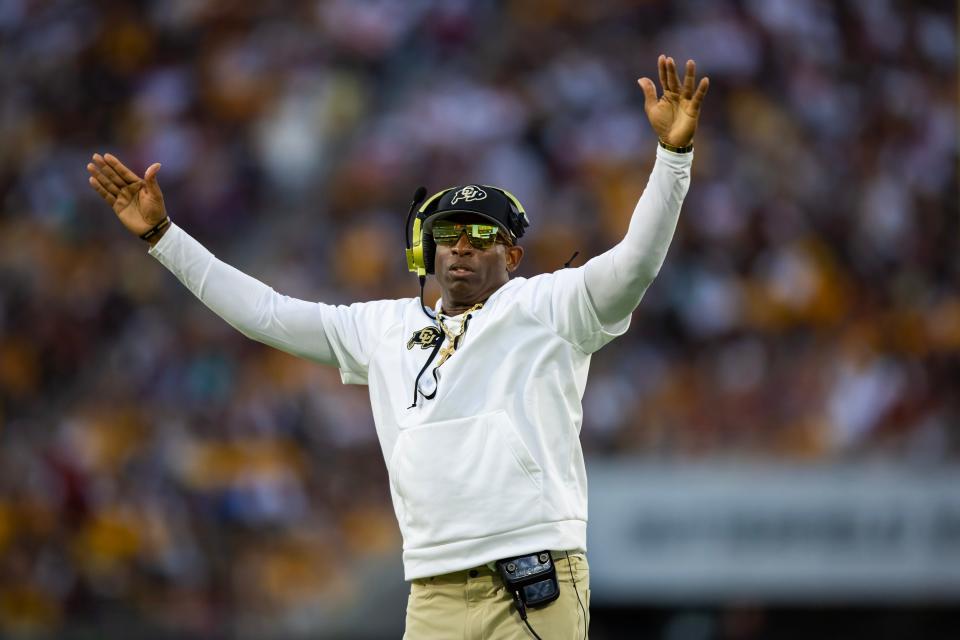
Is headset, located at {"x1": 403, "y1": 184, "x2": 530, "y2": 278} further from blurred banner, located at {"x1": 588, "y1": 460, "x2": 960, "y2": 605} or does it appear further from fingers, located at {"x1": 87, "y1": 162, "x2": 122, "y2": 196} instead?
blurred banner, located at {"x1": 588, "y1": 460, "x2": 960, "y2": 605}

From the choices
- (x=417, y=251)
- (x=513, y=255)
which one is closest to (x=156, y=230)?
(x=417, y=251)

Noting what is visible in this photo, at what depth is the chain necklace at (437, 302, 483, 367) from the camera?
11.7 ft

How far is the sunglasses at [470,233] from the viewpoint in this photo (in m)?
3.63

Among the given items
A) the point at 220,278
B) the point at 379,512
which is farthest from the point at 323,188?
the point at 220,278

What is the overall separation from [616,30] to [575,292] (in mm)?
8714

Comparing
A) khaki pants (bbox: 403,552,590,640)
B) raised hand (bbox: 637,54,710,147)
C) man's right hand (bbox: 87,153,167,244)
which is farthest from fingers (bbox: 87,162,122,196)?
raised hand (bbox: 637,54,710,147)

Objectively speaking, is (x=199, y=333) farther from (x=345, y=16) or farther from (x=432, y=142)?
(x=345, y=16)

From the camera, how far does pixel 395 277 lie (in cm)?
1007

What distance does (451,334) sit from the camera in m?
3.61

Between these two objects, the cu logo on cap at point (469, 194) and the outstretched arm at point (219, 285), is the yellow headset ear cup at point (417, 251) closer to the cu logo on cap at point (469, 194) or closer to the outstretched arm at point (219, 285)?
the cu logo on cap at point (469, 194)

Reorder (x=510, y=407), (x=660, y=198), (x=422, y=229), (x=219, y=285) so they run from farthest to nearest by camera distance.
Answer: (x=219, y=285)
(x=422, y=229)
(x=510, y=407)
(x=660, y=198)

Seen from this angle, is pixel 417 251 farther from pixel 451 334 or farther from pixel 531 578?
pixel 531 578

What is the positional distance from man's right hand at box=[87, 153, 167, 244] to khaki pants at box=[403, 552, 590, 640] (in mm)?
1220

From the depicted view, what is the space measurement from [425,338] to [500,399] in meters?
0.30
